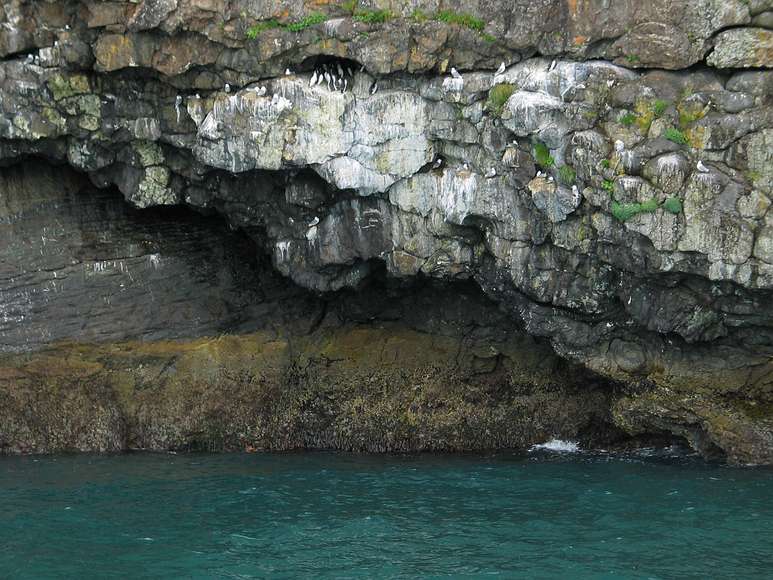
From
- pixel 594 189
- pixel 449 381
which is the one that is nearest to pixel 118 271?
pixel 449 381

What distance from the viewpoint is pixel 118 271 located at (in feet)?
85.7

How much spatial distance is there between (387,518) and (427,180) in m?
7.43

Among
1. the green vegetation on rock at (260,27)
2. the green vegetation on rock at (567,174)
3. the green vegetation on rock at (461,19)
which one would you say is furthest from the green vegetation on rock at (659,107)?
the green vegetation on rock at (260,27)

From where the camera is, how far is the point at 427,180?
2231 centimetres

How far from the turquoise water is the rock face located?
1860 mm

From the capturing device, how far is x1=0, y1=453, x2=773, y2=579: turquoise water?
17.5 meters

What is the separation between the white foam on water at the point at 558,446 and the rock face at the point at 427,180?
13.4 inches

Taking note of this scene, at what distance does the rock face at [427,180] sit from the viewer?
66.0 ft

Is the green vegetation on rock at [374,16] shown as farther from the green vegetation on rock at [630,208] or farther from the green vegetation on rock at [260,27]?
the green vegetation on rock at [630,208]

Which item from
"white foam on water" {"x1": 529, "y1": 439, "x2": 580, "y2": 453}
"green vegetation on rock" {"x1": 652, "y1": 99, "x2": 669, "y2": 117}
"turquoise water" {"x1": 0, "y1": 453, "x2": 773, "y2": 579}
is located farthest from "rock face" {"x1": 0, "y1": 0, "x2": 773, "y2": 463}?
"turquoise water" {"x1": 0, "y1": 453, "x2": 773, "y2": 579}

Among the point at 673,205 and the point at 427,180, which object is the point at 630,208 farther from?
the point at 427,180

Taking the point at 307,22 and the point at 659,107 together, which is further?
the point at 307,22

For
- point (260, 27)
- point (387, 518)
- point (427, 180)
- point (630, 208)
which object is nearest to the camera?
point (387, 518)

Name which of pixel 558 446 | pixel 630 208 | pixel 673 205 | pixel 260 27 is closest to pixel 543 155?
pixel 630 208
